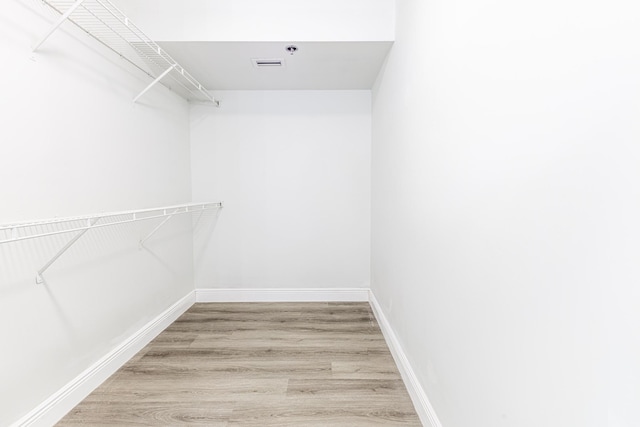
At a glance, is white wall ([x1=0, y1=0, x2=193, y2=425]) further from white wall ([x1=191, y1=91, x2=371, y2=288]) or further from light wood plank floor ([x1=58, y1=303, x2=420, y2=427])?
white wall ([x1=191, y1=91, x2=371, y2=288])

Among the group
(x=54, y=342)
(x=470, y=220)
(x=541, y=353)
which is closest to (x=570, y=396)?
(x=541, y=353)

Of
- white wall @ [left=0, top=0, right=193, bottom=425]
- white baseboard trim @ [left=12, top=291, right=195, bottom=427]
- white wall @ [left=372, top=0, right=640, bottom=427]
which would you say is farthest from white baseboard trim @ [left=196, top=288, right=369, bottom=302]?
white wall @ [left=372, top=0, right=640, bottom=427]

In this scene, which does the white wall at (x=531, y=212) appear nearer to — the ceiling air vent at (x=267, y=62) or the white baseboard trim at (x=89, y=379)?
the ceiling air vent at (x=267, y=62)

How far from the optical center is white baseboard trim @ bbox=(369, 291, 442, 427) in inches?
49.8

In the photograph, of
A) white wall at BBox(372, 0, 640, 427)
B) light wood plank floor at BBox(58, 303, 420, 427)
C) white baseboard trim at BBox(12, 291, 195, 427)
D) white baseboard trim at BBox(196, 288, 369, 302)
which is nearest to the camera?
white wall at BBox(372, 0, 640, 427)

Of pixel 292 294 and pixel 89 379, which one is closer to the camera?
pixel 89 379

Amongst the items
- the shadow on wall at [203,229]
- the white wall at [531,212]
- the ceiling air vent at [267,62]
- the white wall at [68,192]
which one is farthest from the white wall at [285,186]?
the white wall at [531,212]

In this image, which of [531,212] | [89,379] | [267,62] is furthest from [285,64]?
[89,379]

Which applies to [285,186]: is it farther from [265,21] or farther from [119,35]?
[119,35]

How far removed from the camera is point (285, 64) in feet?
7.18

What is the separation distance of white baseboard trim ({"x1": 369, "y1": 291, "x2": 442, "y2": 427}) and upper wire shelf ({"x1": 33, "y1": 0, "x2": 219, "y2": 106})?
2221 millimetres

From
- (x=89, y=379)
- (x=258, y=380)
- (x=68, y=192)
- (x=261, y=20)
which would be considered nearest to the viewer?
(x=68, y=192)

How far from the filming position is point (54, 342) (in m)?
1.35

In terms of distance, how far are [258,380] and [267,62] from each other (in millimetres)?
2206
